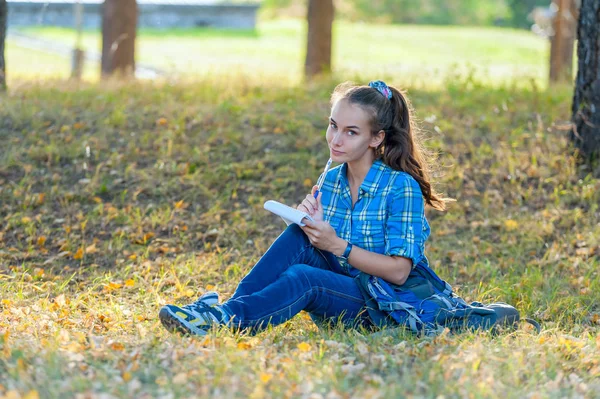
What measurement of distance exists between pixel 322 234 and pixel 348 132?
512 millimetres

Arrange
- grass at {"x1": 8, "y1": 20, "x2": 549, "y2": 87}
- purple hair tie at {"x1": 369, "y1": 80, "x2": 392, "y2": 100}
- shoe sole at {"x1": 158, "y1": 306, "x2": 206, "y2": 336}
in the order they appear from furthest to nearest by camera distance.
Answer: grass at {"x1": 8, "y1": 20, "x2": 549, "y2": 87}
purple hair tie at {"x1": 369, "y1": 80, "x2": 392, "y2": 100}
shoe sole at {"x1": 158, "y1": 306, "x2": 206, "y2": 336}

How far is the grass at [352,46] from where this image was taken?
1858 centimetres

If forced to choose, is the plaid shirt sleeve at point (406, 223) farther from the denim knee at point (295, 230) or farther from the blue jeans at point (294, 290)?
the denim knee at point (295, 230)

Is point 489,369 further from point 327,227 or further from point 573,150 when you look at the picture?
point 573,150

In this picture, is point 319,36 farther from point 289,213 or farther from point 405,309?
point 405,309

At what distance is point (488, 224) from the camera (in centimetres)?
591

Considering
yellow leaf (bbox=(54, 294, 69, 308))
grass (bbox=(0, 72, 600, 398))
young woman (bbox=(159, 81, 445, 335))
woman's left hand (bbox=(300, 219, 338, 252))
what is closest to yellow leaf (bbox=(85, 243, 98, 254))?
grass (bbox=(0, 72, 600, 398))

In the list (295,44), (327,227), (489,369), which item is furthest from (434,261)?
(295,44)

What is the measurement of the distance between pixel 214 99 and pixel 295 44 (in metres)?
15.1

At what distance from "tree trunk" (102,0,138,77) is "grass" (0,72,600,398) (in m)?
2.11

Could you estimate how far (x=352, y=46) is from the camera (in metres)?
22.1

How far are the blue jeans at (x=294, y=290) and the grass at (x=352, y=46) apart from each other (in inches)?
526

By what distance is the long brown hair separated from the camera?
12.7ft

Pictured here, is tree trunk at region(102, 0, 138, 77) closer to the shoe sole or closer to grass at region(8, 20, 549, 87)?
grass at region(8, 20, 549, 87)
